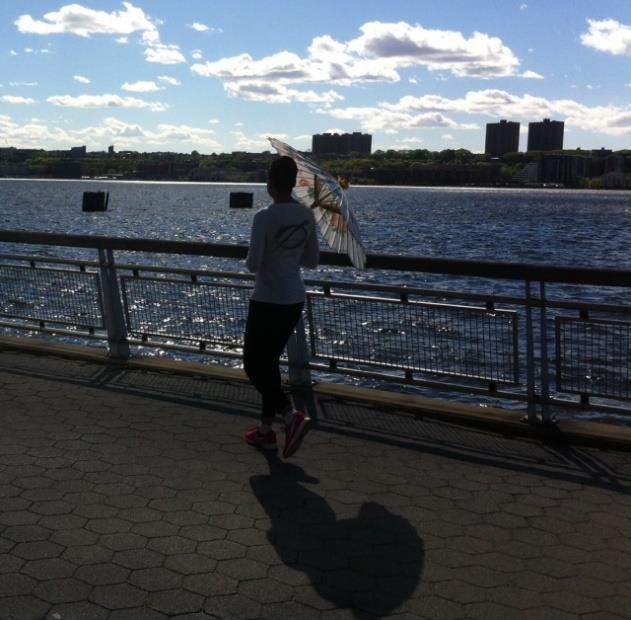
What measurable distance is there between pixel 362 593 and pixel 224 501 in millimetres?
1228

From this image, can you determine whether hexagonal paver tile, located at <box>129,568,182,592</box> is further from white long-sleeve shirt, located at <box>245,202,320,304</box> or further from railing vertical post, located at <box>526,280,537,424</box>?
railing vertical post, located at <box>526,280,537,424</box>

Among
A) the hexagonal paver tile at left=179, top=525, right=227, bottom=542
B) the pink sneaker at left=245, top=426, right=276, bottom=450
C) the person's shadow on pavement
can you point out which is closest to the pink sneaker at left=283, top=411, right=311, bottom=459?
the pink sneaker at left=245, top=426, right=276, bottom=450

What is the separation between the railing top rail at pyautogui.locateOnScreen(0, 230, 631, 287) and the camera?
6.07 meters

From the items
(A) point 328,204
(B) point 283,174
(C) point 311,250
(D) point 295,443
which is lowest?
(D) point 295,443

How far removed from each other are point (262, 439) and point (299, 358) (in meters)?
1.66

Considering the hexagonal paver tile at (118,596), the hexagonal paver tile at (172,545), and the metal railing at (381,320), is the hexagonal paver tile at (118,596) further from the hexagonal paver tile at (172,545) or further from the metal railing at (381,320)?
the metal railing at (381,320)

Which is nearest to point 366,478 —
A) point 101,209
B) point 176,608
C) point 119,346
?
point 176,608

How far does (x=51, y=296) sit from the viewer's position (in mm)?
9055

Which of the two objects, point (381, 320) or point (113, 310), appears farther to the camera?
point (113, 310)

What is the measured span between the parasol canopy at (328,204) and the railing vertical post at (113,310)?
9.64 feet

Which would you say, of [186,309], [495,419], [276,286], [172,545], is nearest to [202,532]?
[172,545]

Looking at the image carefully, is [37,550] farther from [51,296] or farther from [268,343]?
[51,296]

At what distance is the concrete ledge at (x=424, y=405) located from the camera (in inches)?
242

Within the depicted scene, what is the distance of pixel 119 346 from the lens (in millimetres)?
8469
